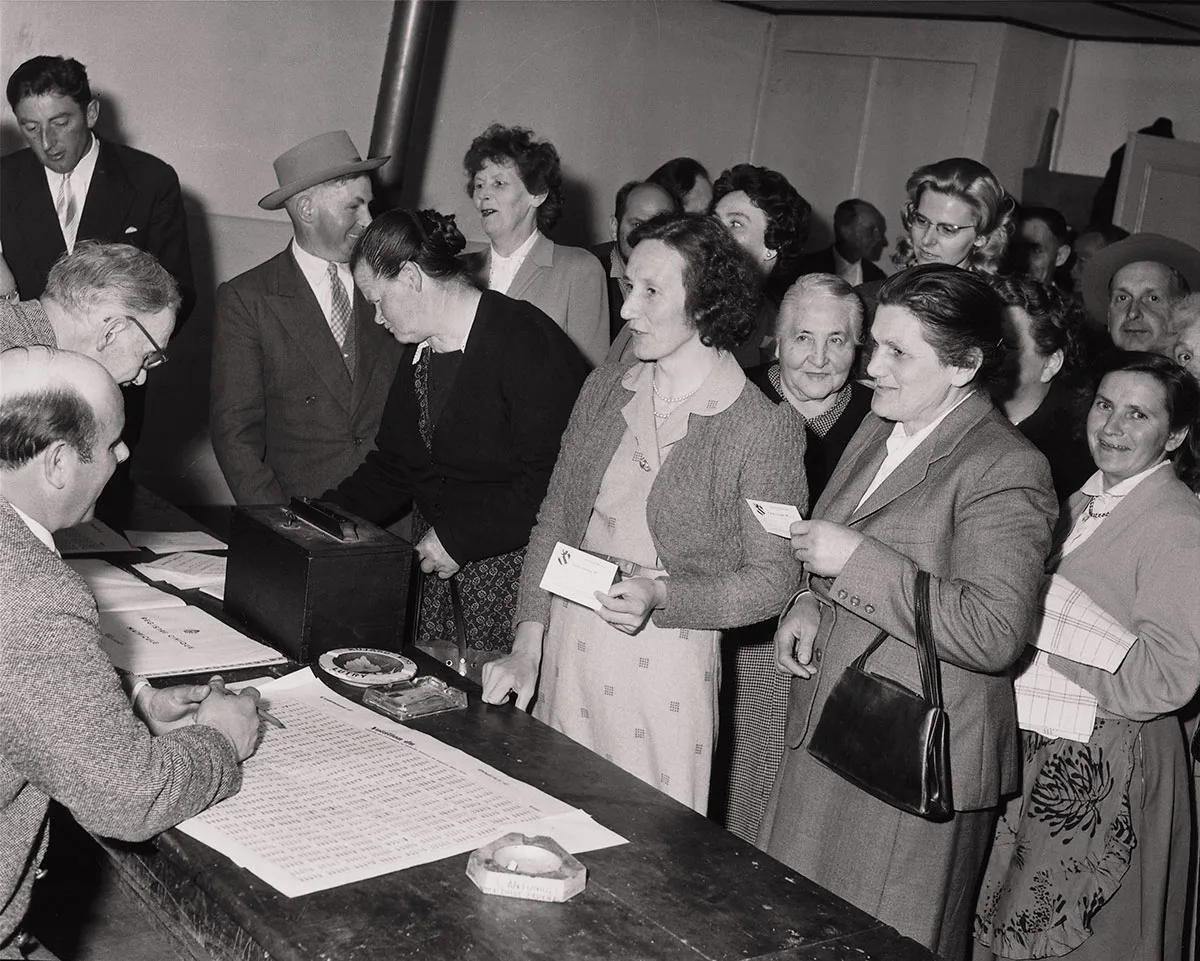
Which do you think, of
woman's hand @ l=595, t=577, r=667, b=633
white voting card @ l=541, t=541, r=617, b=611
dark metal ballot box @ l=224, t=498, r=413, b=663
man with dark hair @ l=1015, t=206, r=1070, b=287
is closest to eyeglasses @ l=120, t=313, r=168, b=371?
dark metal ballot box @ l=224, t=498, r=413, b=663

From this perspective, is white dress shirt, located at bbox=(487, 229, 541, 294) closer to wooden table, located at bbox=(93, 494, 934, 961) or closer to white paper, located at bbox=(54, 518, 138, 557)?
white paper, located at bbox=(54, 518, 138, 557)

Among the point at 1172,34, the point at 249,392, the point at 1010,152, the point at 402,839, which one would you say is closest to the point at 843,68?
the point at 1010,152

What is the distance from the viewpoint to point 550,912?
5.96 feet

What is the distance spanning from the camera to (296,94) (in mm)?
6988

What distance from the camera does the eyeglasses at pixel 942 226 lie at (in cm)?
380

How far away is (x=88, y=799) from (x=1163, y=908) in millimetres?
2414

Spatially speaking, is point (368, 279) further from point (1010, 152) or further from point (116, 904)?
point (1010, 152)

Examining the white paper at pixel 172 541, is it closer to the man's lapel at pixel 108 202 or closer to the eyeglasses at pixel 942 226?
the man's lapel at pixel 108 202

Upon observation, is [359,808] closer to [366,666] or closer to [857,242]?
[366,666]

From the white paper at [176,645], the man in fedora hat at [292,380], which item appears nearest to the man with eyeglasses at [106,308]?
the white paper at [176,645]

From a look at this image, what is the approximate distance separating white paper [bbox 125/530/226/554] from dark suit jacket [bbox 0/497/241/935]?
63.3 inches

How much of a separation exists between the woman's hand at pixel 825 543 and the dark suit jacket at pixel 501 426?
917 millimetres

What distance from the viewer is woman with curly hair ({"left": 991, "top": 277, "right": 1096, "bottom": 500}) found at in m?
3.53

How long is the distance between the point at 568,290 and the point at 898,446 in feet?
7.20
